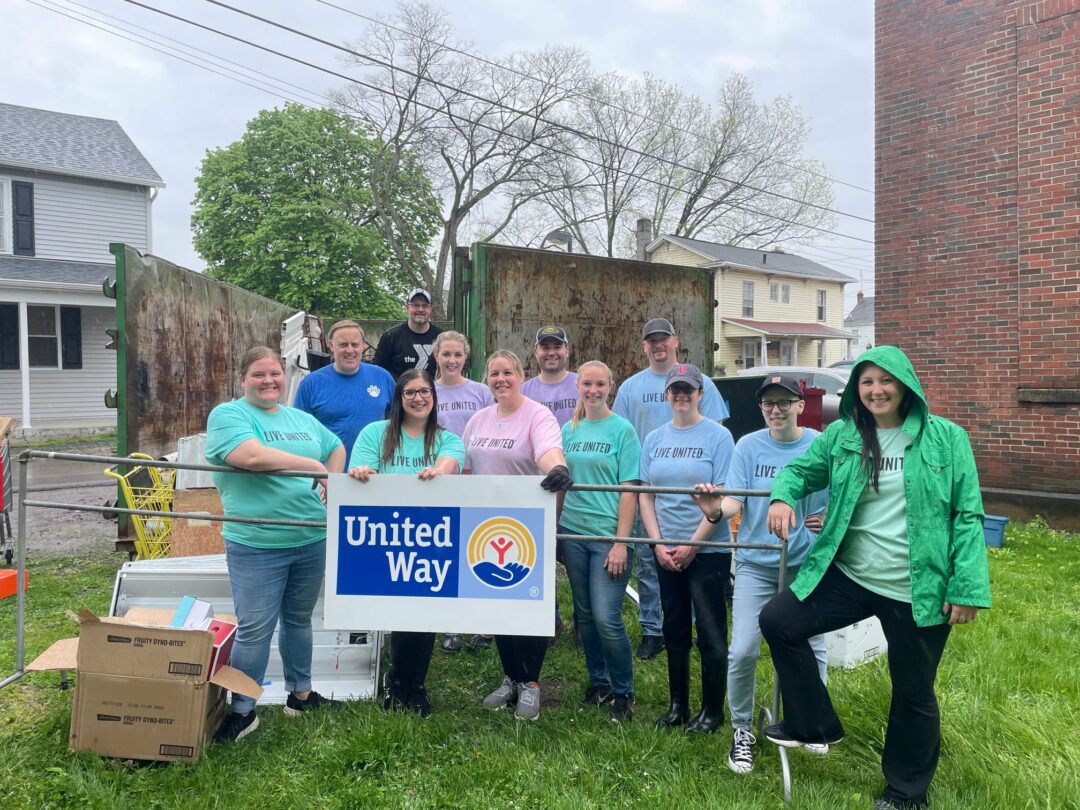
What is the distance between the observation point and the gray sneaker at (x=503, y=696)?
13.4ft

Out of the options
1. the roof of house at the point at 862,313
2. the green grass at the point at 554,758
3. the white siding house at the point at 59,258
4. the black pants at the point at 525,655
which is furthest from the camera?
the roof of house at the point at 862,313

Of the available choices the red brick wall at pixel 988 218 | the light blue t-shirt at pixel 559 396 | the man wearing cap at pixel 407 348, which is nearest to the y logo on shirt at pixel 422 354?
the man wearing cap at pixel 407 348

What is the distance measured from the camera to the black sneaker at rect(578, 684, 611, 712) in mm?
4109

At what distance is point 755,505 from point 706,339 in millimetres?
4541

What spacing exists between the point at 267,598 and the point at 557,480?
149cm

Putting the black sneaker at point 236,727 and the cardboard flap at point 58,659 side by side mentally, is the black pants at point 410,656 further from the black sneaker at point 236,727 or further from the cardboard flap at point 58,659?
the cardboard flap at point 58,659

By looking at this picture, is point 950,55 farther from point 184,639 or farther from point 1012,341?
point 184,639

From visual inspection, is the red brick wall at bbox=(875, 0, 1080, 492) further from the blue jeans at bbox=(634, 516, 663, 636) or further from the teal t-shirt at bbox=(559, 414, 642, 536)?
the teal t-shirt at bbox=(559, 414, 642, 536)

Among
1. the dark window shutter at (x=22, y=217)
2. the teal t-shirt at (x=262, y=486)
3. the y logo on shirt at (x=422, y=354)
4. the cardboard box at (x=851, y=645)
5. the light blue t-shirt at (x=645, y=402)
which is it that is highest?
the dark window shutter at (x=22, y=217)

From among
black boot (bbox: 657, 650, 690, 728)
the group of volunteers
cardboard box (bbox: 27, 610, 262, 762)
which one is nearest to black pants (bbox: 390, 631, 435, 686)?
the group of volunteers

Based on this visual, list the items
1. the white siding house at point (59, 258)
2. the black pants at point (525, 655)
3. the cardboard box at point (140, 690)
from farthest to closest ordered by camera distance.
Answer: the white siding house at point (59, 258), the black pants at point (525, 655), the cardboard box at point (140, 690)

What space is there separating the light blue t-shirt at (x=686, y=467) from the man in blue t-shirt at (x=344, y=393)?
178 cm

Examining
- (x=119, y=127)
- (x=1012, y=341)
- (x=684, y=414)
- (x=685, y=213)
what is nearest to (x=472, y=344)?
(x=684, y=414)

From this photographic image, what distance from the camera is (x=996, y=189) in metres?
8.88
